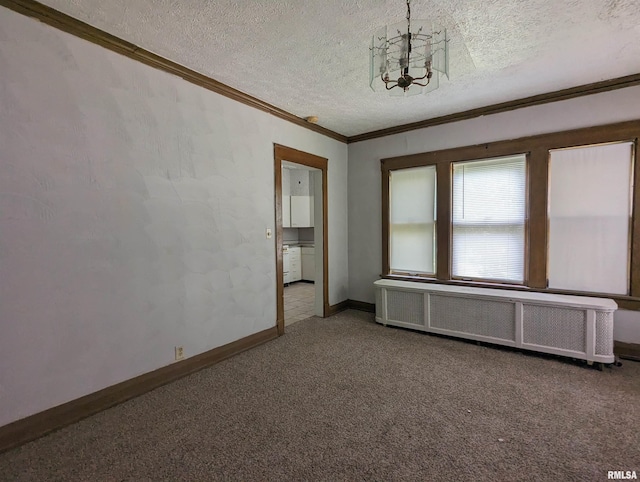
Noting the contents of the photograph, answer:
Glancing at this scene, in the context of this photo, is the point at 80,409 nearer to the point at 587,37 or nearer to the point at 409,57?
the point at 409,57

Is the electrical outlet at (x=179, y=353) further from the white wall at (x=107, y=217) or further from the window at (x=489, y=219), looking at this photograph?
the window at (x=489, y=219)

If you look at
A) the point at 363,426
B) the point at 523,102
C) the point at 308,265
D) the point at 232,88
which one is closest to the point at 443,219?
the point at 523,102

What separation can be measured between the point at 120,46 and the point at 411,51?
2.09 metres

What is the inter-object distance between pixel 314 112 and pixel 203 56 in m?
1.55

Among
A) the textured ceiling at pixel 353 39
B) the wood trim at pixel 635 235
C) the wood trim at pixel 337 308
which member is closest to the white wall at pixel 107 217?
the textured ceiling at pixel 353 39

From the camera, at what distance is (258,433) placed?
1.97 meters

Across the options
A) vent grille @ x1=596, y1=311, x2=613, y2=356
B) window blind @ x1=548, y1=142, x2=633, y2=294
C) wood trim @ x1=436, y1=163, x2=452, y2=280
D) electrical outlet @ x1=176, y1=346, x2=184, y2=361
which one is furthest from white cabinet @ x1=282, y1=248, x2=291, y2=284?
vent grille @ x1=596, y1=311, x2=613, y2=356

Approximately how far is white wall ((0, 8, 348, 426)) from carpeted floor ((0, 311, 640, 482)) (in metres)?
0.44

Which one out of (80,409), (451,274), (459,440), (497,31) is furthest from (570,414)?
(80,409)

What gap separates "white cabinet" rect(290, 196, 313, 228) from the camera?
729 centimetres

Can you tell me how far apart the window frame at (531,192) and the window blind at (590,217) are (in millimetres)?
58

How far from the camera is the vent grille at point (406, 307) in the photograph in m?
3.79

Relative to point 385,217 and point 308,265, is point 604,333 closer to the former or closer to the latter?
point 385,217

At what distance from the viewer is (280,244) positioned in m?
3.74
